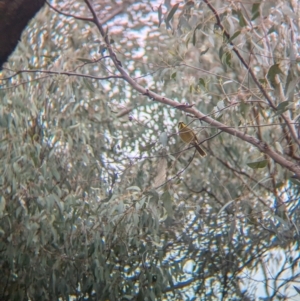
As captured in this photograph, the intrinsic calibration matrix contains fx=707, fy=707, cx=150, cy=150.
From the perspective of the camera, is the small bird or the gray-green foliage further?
the gray-green foliage

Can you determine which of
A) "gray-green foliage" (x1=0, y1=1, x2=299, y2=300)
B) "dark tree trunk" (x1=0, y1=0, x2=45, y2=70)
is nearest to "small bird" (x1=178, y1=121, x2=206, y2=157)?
"gray-green foliage" (x1=0, y1=1, x2=299, y2=300)

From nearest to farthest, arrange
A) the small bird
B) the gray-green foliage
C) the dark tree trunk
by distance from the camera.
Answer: the dark tree trunk < the small bird < the gray-green foliage

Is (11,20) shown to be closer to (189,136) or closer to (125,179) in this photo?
(189,136)

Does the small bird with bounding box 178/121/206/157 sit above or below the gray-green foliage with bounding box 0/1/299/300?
below

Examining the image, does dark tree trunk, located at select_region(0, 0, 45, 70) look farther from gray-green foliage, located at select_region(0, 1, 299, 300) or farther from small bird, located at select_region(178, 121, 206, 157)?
gray-green foliage, located at select_region(0, 1, 299, 300)

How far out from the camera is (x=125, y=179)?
15.0 feet

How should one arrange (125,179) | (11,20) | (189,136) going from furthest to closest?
(125,179) → (189,136) → (11,20)

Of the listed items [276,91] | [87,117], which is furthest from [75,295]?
[276,91]

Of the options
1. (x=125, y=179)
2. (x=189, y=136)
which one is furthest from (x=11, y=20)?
(x=125, y=179)

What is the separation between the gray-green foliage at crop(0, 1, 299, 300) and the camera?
4.05m

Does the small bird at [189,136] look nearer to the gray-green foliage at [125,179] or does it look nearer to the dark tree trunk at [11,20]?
the gray-green foliage at [125,179]

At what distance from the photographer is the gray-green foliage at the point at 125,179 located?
4.05m

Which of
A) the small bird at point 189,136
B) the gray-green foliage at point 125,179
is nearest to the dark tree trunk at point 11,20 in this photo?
the small bird at point 189,136

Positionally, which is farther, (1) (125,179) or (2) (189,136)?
(1) (125,179)
